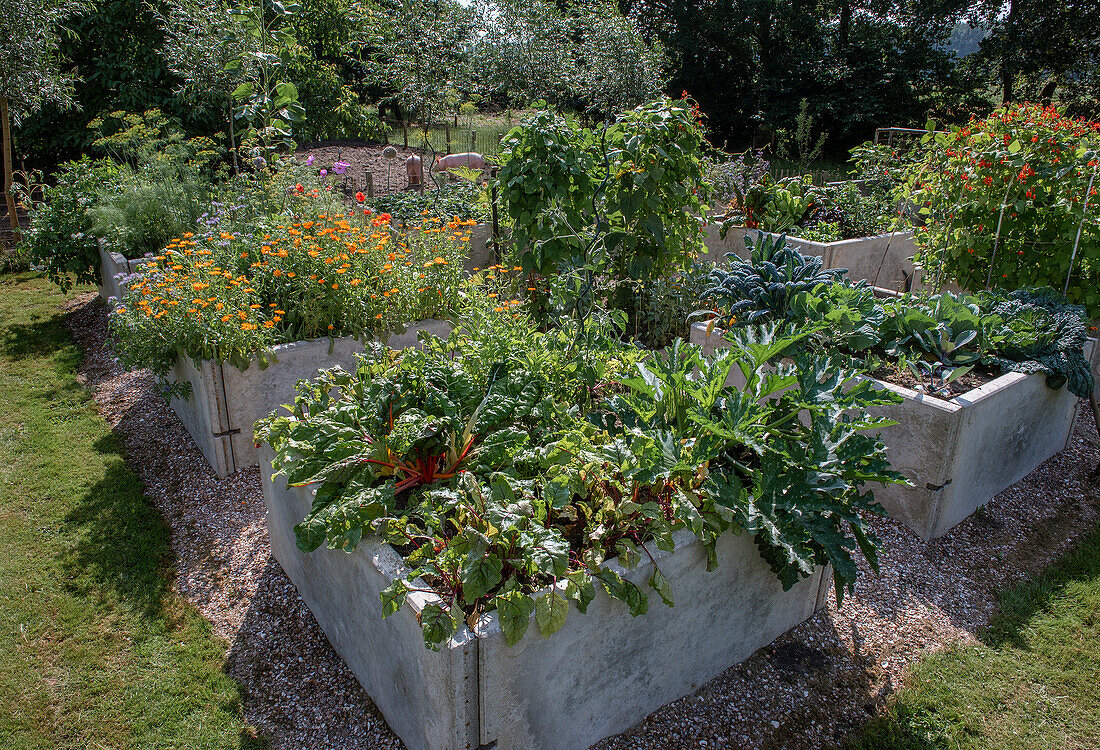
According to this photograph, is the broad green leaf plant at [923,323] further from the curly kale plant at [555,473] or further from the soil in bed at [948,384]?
the curly kale plant at [555,473]

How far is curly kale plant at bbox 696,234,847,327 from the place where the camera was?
3.90 m

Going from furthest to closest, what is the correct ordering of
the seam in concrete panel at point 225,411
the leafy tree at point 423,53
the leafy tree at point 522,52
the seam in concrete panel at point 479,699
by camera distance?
1. the leafy tree at point 522,52
2. the leafy tree at point 423,53
3. the seam in concrete panel at point 225,411
4. the seam in concrete panel at point 479,699

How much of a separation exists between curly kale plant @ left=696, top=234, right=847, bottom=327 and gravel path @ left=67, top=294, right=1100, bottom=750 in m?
1.29

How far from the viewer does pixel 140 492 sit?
3719mm

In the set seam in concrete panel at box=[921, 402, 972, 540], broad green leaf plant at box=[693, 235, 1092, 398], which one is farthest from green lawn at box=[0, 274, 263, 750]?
seam in concrete panel at box=[921, 402, 972, 540]

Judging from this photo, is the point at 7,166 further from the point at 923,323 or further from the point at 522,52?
the point at 522,52

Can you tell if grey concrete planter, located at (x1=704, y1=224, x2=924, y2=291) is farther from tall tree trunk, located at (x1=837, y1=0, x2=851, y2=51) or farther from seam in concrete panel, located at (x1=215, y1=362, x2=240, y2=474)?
tall tree trunk, located at (x1=837, y1=0, x2=851, y2=51)

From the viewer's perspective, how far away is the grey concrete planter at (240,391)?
3811mm

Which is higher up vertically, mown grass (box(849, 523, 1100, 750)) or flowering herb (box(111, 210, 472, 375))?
flowering herb (box(111, 210, 472, 375))

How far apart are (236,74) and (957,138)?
643 cm

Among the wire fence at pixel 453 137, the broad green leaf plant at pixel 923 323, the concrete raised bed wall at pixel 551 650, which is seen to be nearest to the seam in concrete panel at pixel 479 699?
the concrete raised bed wall at pixel 551 650

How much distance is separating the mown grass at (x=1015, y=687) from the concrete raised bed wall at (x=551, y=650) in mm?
503

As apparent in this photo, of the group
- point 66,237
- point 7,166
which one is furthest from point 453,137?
point 66,237

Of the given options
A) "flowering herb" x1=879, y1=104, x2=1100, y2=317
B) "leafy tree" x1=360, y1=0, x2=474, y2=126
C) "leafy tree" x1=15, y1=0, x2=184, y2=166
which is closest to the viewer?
"flowering herb" x1=879, y1=104, x2=1100, y2=317
